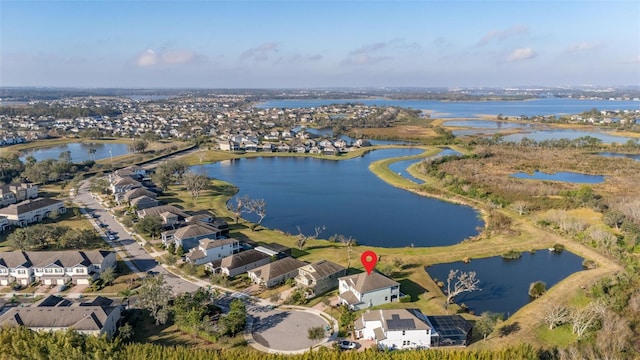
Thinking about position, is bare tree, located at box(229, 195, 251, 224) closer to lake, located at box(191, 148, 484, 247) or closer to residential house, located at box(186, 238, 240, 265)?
lake, located at box(191, 148, 484, 247)

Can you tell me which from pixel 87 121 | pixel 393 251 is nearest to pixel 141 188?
pixel 393 251

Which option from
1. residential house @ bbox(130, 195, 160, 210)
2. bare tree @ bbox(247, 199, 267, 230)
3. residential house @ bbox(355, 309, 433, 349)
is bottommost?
residential house @ bbox(355, 309, 433, 349)

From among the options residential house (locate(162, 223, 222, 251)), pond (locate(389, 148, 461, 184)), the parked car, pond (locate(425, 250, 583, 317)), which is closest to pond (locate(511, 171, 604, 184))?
pond (locate(389, 148, 461, 184))

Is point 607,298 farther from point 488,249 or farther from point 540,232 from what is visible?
point 540,232

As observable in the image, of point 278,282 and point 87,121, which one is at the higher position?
point 87,121

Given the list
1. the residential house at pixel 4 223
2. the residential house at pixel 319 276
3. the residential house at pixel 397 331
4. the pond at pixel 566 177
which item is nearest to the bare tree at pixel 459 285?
the residential house at pixel 397 331

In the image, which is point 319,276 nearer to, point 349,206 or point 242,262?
point 242,262

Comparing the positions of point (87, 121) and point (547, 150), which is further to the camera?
point (87, 121)
